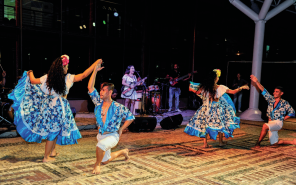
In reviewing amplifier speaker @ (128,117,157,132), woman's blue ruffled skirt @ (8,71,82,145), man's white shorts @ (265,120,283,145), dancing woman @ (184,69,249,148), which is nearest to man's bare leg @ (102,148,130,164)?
woman's blue ruffled skirt @ (8,71,82,145)

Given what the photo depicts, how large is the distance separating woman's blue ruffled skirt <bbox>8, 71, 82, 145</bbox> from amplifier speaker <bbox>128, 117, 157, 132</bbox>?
3.63 meters

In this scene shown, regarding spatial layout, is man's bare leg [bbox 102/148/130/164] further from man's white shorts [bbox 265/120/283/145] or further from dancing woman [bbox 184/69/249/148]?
man's white shorts [bbox 265/120/283/145]

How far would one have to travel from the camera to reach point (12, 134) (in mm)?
8469

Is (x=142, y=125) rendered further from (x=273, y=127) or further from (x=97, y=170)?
(x=97, y=170)

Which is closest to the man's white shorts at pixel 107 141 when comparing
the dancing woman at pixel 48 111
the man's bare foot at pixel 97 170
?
the man's bare foot at pixel 97 170

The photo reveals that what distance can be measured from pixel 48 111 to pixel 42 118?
0.17 meters

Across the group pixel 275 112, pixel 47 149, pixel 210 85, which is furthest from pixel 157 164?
pixel 275 112

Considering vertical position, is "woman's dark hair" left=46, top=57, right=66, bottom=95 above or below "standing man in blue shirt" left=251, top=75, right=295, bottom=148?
above

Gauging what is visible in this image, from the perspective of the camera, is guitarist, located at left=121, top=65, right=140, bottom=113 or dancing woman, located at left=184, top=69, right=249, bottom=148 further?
guitarist, located at left=121, top=65, right=140, bottom=113

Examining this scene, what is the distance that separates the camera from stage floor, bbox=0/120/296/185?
16.4ft

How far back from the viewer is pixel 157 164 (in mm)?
5918

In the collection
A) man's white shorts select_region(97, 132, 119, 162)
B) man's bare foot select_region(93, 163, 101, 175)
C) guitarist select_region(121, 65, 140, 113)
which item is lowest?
man's bare foot select_region(93, 163, 101, 175)

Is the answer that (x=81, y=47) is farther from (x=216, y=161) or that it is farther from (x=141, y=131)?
(x=216, y=161)

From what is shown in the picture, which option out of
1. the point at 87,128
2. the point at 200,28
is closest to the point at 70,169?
the point at 87,128
